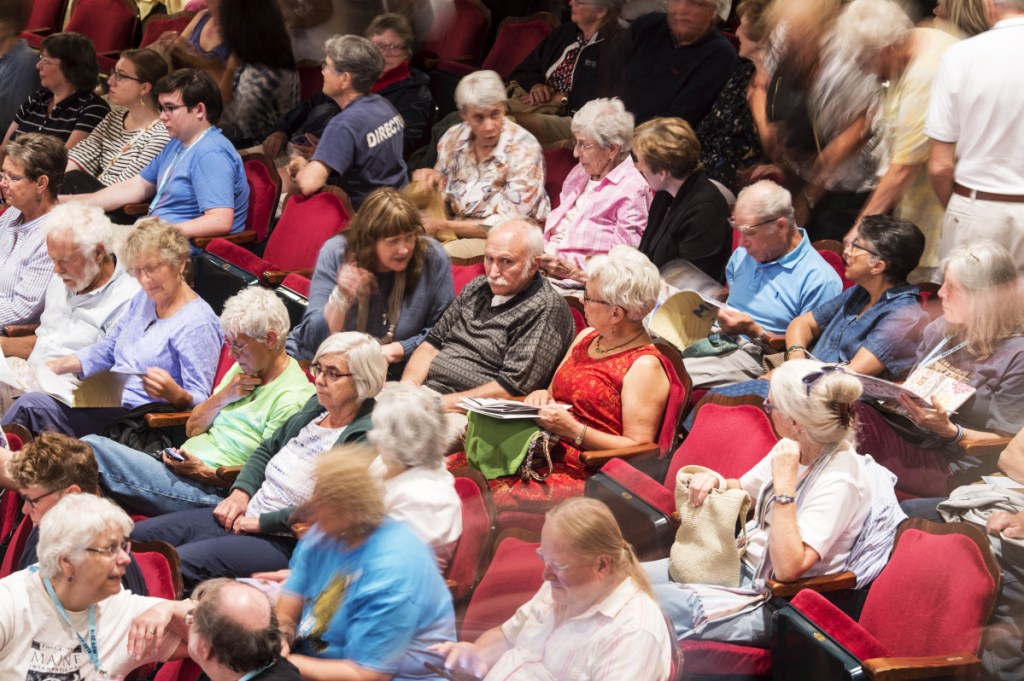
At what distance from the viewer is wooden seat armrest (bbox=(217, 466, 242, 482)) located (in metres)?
1.87

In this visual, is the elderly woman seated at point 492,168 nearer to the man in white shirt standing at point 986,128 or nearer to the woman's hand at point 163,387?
the woman's hand at point 163,387

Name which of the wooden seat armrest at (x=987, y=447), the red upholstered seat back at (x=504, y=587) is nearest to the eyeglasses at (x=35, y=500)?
the red upholstered seat back at (x=504, y=587)

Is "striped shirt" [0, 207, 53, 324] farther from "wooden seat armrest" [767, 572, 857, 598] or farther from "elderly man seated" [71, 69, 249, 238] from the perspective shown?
"wooden seat armrest" [767, 572, 857, 598]

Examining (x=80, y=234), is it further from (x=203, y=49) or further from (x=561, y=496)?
(x=561, y=496)

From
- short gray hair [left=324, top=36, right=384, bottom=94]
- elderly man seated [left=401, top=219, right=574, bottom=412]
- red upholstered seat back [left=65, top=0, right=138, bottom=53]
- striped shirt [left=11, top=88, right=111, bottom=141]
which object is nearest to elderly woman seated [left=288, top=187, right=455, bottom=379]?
elderly man seated [left=401, top=219, right=574, bottom=412]

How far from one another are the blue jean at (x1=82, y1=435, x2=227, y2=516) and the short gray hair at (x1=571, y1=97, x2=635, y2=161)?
93cm

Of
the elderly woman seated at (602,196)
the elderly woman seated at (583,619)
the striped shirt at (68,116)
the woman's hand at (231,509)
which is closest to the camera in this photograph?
the elderly woman seated at (583,619)

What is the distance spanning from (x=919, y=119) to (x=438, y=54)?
1.82 m

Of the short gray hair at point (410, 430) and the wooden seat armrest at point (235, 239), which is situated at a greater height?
the short gray hair at point (410, 430)

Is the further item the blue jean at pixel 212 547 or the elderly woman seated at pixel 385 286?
the elderly woman seated at pixel 385 286

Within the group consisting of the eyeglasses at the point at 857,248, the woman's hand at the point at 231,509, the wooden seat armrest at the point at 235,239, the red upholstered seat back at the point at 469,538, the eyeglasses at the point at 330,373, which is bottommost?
the wooden seat armrest at the point at 235,239

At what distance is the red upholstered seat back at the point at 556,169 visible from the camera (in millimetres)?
2516

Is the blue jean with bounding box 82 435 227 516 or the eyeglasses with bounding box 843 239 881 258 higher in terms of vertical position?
the eyeglasses with bounding box 843 239 881 258

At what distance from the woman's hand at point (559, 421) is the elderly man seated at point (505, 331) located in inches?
6.5
